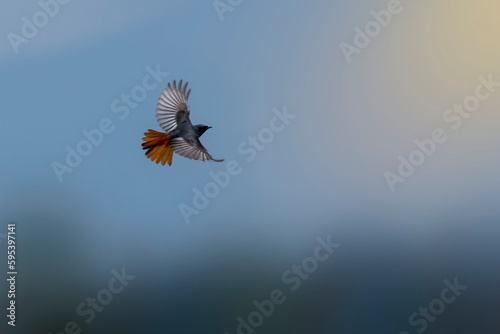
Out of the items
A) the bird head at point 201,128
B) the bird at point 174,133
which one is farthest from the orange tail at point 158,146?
the bird head at point 201,128

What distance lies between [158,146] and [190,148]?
23 centimetres

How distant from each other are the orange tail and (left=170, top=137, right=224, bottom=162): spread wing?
0.19 feet

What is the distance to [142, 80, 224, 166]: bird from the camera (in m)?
4.01

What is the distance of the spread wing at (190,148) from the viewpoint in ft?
12.9

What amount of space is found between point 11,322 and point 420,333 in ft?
11.0

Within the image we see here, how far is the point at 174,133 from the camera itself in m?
4.09

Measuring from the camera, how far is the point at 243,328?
210 inches

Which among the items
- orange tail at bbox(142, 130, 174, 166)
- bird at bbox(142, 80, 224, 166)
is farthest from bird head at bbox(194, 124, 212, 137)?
orange tail at bbox(142, 130, 174, 166)

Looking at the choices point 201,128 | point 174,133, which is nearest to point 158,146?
point 174,133

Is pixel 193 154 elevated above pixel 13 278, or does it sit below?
below

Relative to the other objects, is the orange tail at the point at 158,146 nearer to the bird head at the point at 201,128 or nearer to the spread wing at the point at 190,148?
the spread wing at the point at 190,148

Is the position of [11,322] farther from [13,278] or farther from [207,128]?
[207,128]

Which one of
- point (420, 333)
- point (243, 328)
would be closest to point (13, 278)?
point (243, 328)

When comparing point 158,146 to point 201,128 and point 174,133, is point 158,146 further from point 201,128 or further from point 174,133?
point 201,128
